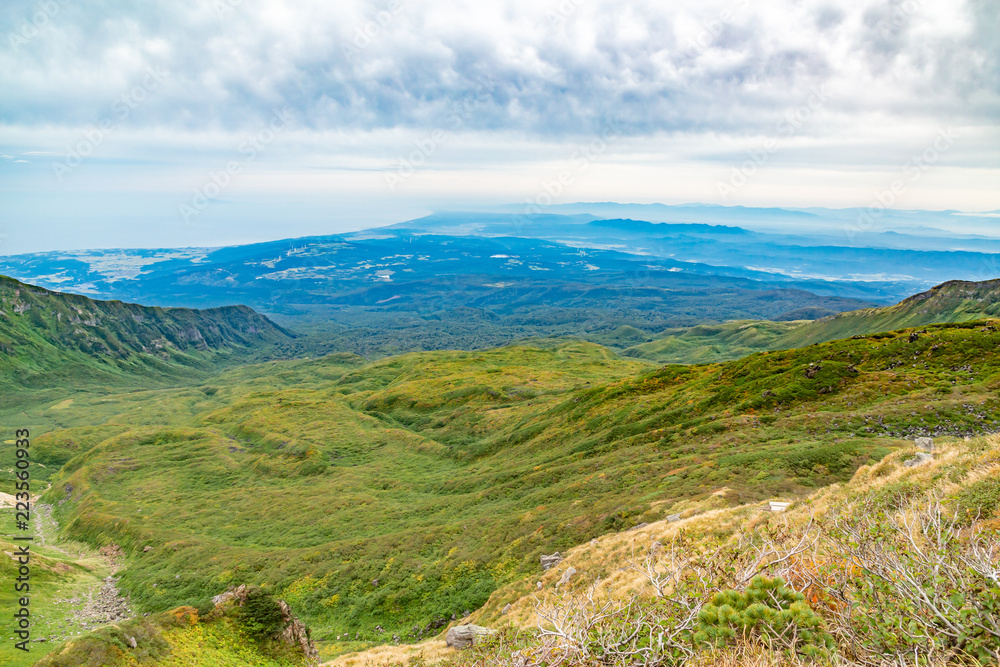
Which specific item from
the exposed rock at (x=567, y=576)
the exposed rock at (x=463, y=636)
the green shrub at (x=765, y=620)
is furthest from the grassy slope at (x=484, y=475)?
the green shrub at (x=765, y=620)

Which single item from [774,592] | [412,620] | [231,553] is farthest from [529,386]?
[774,592]

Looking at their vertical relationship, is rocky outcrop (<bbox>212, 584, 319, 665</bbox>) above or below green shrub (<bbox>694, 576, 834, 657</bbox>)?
below

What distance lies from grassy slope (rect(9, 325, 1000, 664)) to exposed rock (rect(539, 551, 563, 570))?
2.40 metres

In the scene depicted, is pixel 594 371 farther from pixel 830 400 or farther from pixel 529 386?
pixel 830 400

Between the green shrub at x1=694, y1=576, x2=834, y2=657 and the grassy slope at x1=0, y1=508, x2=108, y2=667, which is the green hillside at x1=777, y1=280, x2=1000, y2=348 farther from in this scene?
the grassy slope at x1=0, y1=508, x2=108, y2=667

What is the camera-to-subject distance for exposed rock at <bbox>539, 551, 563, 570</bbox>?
31.4 meters

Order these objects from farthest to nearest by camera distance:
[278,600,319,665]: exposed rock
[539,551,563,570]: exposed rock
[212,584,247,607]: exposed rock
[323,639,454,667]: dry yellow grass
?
[539,551,563,570]: exposed rock, [212,584,247,607]: exposed rock, [278,600,319,665]: exposed rock, [323,639,454,667]: dry yellow grass

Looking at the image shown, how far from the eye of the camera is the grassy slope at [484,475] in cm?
3597

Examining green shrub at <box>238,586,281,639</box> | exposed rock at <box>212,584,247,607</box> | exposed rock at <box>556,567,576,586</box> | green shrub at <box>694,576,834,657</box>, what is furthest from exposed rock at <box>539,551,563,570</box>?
green shrub at <box>694,576,834,657</box>

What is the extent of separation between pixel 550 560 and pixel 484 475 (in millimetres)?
35062

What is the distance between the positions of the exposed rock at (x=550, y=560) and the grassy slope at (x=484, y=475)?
2400 mm

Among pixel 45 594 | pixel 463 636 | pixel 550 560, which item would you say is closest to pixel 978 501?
pixel 463 636

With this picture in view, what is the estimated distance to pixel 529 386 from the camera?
129875mm

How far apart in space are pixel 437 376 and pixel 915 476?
15066cm
